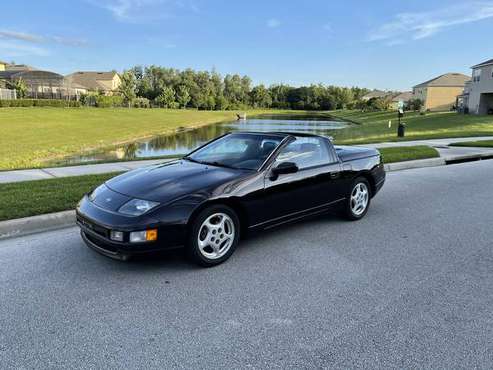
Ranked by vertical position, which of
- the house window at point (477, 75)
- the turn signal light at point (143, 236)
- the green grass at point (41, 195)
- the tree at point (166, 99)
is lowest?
the green grass at point (41, 195)

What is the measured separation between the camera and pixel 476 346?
110 inches

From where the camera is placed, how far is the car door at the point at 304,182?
459 cm

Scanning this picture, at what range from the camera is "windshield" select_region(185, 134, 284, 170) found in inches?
187

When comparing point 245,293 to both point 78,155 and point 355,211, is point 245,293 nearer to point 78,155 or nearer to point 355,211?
point 355,211

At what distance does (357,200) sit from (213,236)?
2.72m

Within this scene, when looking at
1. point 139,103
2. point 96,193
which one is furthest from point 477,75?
point 139,103

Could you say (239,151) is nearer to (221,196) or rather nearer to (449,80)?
(221,196)

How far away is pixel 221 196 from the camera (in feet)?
13.3

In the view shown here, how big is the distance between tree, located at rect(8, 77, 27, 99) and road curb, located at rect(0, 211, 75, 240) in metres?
69.7

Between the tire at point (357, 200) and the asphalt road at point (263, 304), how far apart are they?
595 mm

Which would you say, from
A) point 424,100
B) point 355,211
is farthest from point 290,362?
point 424,100

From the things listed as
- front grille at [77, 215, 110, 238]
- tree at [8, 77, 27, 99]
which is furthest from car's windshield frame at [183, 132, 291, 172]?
tree at [8, 77, 27, 99]

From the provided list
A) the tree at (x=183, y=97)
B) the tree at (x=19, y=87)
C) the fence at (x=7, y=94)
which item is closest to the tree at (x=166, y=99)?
the tree at (x=183, y=97)

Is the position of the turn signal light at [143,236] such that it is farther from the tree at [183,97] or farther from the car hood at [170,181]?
the tree at [183,97]
